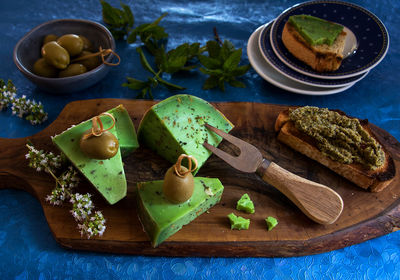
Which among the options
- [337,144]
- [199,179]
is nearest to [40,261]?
[199,179]

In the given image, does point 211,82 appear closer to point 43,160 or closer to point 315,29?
point 315,29

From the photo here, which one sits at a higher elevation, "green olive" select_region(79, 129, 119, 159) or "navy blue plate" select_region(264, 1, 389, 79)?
"navy blue plate" select_region(264, 1, 389, 79)

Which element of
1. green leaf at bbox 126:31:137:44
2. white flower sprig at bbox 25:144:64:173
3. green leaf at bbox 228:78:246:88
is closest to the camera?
white flower sprig at bbox 25:144:64:173

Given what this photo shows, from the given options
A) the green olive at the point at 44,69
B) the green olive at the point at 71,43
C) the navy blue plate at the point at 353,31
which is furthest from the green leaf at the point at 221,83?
the green olive at the point at 44,69

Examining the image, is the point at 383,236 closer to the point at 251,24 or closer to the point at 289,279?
the point at 289,279

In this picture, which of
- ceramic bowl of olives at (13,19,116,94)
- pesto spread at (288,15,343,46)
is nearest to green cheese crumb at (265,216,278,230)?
pesto spread at (288,15,343,46)

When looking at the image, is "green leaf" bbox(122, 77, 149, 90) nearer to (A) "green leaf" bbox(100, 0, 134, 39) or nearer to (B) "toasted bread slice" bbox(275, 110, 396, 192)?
(A) "green leaf" bbox(100, 0, 134, 39)
